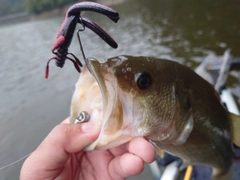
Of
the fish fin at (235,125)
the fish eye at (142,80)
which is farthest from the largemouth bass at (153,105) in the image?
the fish fin at (235,125)

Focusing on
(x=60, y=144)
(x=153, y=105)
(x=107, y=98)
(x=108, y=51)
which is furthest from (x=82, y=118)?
(x=108, y=51)

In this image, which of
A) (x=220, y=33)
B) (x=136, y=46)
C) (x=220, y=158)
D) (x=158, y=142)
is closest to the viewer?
(x=158, y=142)

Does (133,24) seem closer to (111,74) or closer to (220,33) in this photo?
(220,33)

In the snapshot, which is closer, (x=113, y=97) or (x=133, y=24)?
(x=113, y=97)

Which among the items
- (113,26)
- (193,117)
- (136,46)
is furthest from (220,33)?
(193,117)

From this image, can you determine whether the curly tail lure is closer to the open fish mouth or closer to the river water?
the open fish mouth

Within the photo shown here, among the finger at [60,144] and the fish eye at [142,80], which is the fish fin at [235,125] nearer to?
the fish eye at [142,80]

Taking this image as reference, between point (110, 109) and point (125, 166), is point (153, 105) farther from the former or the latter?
point (125, 166)
